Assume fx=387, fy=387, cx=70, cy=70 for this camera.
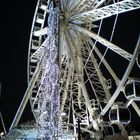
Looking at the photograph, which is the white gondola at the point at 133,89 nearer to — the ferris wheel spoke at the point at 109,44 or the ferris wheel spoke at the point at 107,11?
the ferris wheel spoke at the point at 109,44

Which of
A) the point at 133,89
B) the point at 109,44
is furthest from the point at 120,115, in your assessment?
the point at 109,44

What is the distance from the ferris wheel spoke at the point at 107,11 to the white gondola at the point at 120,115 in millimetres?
6034

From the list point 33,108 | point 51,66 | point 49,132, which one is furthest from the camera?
point 33,108

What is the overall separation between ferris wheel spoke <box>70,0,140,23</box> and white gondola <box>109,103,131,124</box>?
6034 millimetres

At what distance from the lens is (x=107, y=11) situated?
1003 inches

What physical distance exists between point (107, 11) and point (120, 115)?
6.91m

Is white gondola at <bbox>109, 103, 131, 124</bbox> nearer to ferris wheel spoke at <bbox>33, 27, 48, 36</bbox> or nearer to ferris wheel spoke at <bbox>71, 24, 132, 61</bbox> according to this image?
ferris wheel spoke at <bbox>71, 24, 132, 61</bbox>

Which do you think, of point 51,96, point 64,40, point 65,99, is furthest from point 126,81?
point 65,99

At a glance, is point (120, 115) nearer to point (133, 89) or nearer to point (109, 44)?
point (133, 89)

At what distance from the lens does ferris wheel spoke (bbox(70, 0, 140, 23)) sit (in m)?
24.2

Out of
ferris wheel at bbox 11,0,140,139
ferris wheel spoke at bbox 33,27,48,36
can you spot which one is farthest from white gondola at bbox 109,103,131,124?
ferris wheel spoke at bbox 33,27,48,36

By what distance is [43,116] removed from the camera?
79.9 feet

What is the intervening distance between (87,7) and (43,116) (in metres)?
8.94

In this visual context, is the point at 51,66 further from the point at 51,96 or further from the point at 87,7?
the point at 87,7
